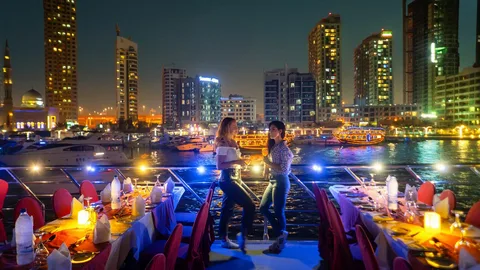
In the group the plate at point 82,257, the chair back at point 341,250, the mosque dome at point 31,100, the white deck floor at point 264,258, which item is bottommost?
the white deck floor at point 264,258

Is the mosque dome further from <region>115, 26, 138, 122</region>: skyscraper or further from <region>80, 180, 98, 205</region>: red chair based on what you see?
<region>80, 180, 98, 205</region>: red chair

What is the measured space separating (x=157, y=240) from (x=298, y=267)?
1.83m

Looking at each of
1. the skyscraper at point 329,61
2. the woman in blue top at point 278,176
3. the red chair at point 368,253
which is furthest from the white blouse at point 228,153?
the skyscraper at point 329,61

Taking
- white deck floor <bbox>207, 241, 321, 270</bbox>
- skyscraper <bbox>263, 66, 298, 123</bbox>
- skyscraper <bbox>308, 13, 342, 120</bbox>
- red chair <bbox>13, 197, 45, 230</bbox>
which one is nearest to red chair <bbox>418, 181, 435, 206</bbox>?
white deck floor <bbox>207, 241, 321, 270</bbox>

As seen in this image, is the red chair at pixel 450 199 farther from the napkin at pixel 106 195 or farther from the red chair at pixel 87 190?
the red chair at pixel 87 190

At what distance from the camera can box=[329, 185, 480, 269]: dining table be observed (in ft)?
10.2

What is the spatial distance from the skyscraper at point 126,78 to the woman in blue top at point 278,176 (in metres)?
171

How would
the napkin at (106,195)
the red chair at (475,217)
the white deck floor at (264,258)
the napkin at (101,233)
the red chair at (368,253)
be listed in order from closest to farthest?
1. the red chair at (368,253)
2. the napkin at (101,233)
3. the red chair at (475,217)
4. the white deck floor at (264,258)
5. the napkin at (106,195)

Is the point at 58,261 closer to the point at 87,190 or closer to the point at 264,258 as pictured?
the point at 264,258

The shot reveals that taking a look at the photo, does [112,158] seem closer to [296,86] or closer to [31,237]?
[31,237]

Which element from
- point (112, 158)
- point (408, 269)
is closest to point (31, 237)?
point (408, 269)

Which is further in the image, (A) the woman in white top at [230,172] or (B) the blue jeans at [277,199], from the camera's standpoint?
(B) the blue jeans at [277,199]

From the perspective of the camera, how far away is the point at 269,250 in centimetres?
556

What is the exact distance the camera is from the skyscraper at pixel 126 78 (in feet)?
568
